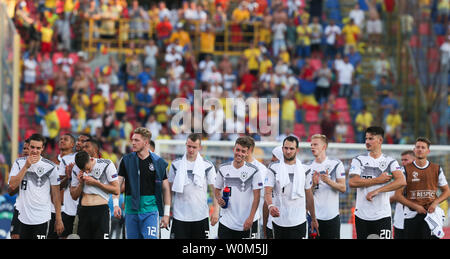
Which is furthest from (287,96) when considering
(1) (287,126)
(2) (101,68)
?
(2) (101,68)

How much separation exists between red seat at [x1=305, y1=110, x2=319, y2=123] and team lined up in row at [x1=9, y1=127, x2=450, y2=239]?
11.6 m

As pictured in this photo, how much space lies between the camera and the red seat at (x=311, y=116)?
23.9 meters

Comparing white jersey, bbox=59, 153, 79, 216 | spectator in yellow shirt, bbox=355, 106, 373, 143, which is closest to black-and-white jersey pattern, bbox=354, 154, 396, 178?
white jersey, bbox=59, 153, 79, 216

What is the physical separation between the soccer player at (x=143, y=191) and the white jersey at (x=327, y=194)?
2.09 m

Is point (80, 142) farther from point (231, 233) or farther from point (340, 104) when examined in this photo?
point (340, 104)

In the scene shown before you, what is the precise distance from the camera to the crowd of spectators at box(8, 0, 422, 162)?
23.3 m

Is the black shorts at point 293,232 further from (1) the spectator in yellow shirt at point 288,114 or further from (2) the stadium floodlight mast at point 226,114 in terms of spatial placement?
(1) the spectator in yellow shirt at point 288,114

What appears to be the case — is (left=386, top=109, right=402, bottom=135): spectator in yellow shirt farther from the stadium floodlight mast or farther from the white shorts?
the white shorts

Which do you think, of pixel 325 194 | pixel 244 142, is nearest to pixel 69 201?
pixel 244 142

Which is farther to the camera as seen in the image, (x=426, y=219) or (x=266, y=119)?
(x=266, y=119)

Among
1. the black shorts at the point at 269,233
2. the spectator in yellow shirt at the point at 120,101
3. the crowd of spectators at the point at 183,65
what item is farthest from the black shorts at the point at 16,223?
the spectator in yellow shirt at the point at 120,101

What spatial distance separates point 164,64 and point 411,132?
719cm

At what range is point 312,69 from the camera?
25.2 metres
